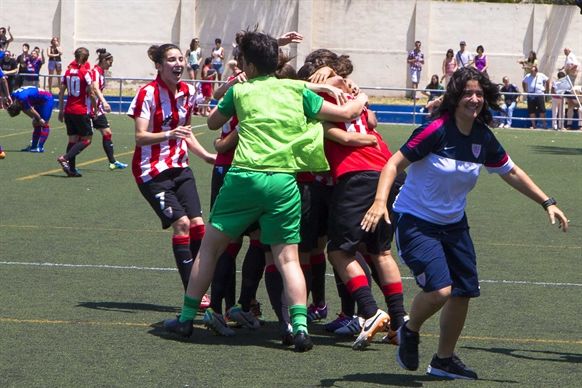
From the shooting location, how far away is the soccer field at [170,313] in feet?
22.5

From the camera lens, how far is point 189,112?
29.3 ft

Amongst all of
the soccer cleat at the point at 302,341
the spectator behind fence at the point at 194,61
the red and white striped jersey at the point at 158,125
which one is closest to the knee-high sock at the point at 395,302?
the soccer cleat at the point at 302,341

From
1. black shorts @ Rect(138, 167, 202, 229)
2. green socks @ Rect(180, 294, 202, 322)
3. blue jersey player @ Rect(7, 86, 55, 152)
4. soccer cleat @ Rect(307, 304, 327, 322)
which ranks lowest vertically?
blue jersey player @ Rect(7, 86, 55, 152)

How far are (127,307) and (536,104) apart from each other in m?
27.5

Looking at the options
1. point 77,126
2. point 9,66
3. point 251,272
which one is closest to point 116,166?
point 77,126

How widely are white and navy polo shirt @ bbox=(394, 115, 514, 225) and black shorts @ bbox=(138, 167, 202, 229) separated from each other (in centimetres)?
218

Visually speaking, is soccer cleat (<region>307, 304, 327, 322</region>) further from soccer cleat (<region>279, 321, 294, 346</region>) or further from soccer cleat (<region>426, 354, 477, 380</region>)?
soccer cleat (<region>426, 354, 477, 380</region>)

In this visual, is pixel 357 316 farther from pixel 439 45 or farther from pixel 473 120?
pixel 439 45

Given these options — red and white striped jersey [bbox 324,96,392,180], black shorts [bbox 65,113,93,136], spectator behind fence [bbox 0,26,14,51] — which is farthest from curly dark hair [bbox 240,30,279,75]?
spectator behind fence [bbox 0,26,14,51]

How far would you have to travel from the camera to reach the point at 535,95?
1328 inches

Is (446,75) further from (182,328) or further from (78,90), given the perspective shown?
(182,328)

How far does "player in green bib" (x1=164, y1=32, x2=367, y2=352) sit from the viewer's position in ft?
24.2

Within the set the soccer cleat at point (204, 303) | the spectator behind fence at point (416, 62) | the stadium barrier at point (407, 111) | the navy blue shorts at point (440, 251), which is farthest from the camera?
the spectator behind fence at point (416, 62)

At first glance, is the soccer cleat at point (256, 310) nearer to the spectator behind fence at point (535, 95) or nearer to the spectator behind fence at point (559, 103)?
the spectator behind fence at point (535, 95)
